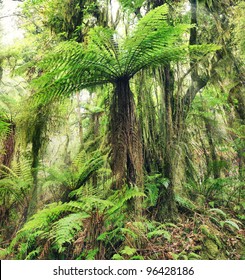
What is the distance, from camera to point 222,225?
306 centimetres

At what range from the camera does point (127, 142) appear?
2.63 meters

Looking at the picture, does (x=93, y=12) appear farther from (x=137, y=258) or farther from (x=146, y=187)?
(x=137, y=258)

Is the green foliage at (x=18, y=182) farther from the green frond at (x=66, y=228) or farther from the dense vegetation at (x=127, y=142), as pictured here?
the green frond at (x=66, y=228)

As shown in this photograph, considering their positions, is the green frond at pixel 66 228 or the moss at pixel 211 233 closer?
the green frond at pixel 66 228

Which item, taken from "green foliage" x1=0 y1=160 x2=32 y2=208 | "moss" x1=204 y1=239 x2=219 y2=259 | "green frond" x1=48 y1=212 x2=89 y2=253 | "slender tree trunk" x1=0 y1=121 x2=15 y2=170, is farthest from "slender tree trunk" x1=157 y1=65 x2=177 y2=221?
"slender tree trunk" x1=0 y1=121 x2=15 y2=170

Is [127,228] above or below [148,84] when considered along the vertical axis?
below

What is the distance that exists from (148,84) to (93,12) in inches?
78.2

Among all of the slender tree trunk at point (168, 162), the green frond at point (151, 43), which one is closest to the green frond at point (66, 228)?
the slender tree trunk at point (168, 162)

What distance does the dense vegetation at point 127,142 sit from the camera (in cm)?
253

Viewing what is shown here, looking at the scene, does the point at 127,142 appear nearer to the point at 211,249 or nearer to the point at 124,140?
the point at 124,140

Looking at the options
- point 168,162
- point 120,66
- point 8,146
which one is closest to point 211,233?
point 168,162

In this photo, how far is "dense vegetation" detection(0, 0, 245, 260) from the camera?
2529 millimetres
